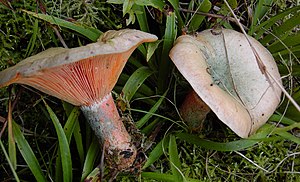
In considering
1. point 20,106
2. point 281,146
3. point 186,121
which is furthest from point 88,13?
point 281,146

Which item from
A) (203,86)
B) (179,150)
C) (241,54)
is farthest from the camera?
(179,150)

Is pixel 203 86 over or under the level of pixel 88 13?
under

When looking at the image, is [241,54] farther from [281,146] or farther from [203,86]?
[281,146]

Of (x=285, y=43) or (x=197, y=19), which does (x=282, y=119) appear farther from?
(x=197, y=19)

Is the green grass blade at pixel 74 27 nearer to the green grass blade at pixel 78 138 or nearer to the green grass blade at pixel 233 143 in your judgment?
the green grass blade at pixel 78 138

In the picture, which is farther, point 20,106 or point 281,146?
point 281,146

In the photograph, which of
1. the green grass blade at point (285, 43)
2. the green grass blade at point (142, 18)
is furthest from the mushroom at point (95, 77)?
the green grass blade at point (285, 43)

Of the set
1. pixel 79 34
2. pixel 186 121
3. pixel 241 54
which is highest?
pixel 79 34

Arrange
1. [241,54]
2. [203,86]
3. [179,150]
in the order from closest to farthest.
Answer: [203,86], [241,54], [179,150]
